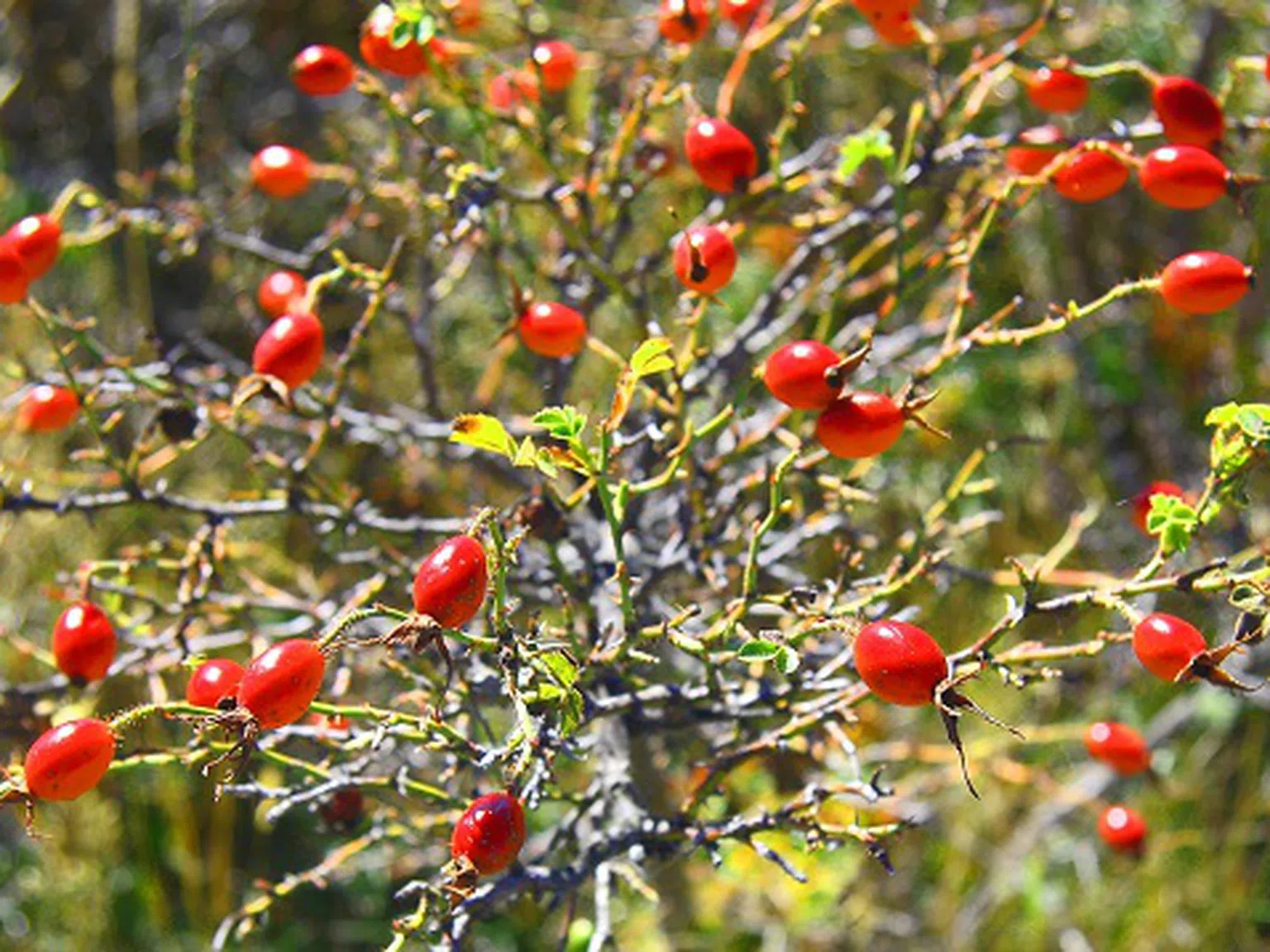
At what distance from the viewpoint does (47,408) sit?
1.12 meters

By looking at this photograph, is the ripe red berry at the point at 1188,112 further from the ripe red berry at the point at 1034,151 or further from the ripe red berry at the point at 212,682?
the ripe red berry at the point at 212,682

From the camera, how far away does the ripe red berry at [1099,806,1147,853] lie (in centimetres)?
120

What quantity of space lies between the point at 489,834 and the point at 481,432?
232mm

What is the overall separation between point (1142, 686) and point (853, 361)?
1604 mm

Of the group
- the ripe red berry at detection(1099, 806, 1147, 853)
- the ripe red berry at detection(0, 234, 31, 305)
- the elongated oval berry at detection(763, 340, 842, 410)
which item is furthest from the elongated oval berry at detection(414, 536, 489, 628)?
the ripe red berry at detection(1099, 806, 1147, 853)

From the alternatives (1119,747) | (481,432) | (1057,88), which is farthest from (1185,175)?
(481,432)

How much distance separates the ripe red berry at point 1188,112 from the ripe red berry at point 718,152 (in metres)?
0.32

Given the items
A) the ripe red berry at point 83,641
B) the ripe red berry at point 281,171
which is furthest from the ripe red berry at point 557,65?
the ripe red berry at point 83,641

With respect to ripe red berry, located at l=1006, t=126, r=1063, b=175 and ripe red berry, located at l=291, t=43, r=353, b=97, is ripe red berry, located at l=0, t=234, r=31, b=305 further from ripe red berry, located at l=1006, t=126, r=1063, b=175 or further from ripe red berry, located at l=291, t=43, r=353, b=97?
ripe red berry, located at l=1006, t=126, r=1063, b=175

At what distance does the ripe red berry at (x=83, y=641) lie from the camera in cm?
96

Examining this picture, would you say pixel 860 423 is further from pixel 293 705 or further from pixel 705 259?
pixel 293 705

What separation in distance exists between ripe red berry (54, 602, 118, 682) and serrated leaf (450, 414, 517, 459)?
1.35 ft

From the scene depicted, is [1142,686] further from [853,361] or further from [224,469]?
[224,469]

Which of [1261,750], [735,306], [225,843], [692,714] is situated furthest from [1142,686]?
[225,843]
